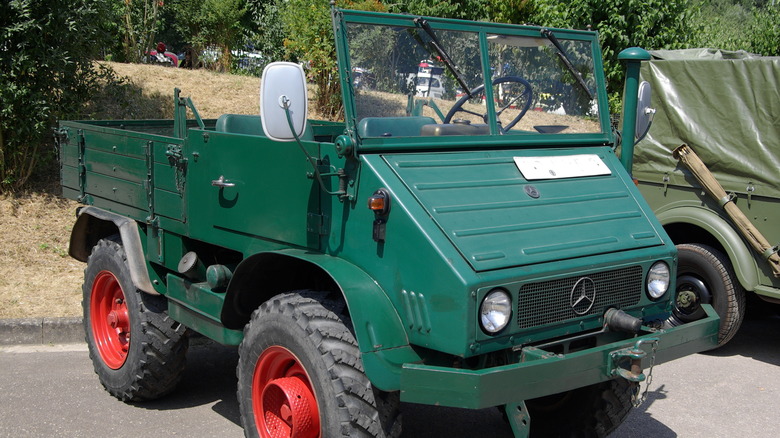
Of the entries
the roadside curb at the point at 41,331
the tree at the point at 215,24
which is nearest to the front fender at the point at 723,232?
the roadside curb at the point at 41,331

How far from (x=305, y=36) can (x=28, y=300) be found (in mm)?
6247

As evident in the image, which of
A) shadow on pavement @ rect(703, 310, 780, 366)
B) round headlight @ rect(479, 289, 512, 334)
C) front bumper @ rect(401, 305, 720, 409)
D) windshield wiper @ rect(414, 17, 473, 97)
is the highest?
windshield wiper @ rect(414, 17, 473, 97)

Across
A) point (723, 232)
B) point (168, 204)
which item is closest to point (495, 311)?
point (168, 204)

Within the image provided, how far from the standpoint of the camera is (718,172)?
669cm

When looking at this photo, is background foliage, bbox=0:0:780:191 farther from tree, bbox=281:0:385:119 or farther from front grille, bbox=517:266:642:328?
front grille, bbox=517:266:642:328

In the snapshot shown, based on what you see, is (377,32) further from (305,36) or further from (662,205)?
(305,36)

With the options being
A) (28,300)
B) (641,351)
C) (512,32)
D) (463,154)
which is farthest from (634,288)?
(28,300)

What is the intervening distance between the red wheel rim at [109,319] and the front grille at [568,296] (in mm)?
2992

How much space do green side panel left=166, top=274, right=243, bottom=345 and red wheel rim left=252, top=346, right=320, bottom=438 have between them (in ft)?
1.44

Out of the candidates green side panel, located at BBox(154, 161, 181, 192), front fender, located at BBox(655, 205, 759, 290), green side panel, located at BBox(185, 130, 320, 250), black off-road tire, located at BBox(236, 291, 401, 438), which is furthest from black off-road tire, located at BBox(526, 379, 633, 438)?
front fender, located at BBox(655, 205, 759, 290)

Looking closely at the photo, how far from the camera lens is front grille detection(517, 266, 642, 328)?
3.49 m

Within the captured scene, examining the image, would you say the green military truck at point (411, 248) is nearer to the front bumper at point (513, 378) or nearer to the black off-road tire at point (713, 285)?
the front bumper at point (513, 378)

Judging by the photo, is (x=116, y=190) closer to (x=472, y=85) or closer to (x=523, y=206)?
(x=472, y=85)

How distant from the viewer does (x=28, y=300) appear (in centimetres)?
684
